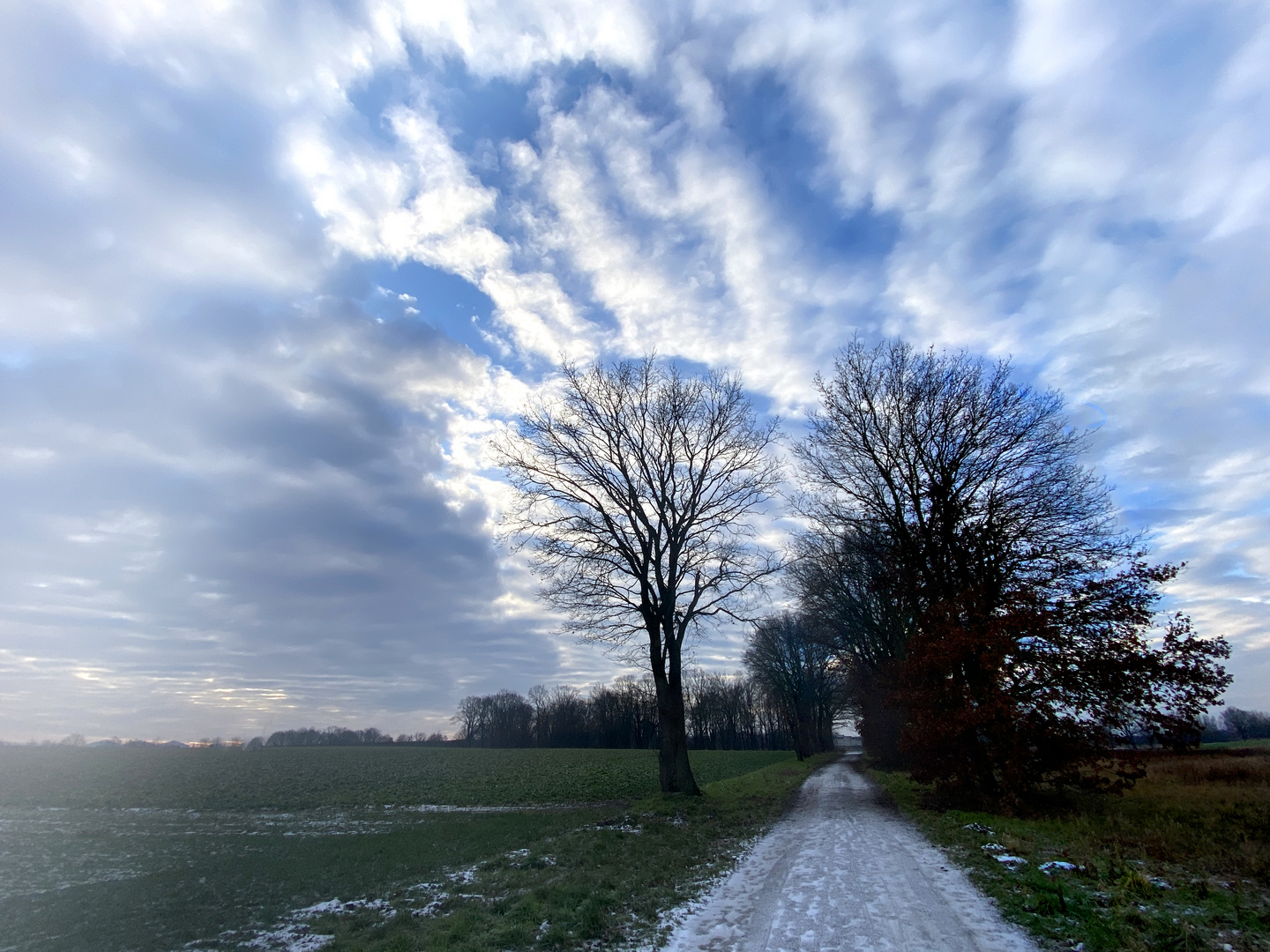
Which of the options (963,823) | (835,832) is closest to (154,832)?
(835,832)

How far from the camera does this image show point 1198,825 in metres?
11.0

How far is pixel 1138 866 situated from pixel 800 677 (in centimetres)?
4256

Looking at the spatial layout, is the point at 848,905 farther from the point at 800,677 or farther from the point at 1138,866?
the point at 800,677

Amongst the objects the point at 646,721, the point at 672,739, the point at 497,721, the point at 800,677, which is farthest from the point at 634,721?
the point at 672,739

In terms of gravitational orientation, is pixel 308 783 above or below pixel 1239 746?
above

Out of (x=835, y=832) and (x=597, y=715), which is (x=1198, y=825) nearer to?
(x=835, y=832)

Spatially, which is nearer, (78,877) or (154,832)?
(78,877)

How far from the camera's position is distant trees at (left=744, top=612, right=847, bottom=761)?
140 feet

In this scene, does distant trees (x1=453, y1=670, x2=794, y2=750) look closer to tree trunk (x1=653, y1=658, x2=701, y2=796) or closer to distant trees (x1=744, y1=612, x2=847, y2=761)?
distant trees (x1=744, y1=612, x2=847, y2=761)

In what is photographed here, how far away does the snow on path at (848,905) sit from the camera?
19.5ft

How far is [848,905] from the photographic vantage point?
7.11 metres

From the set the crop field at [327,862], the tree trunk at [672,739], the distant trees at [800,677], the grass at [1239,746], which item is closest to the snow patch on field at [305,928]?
the crop field at [327,862]

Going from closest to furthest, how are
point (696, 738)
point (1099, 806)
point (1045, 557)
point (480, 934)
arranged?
1. point (480, 934)
2. point (1099, 806)
3. point (1045, 557)
4. point (696, 738)

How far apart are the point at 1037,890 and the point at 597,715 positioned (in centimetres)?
11102
